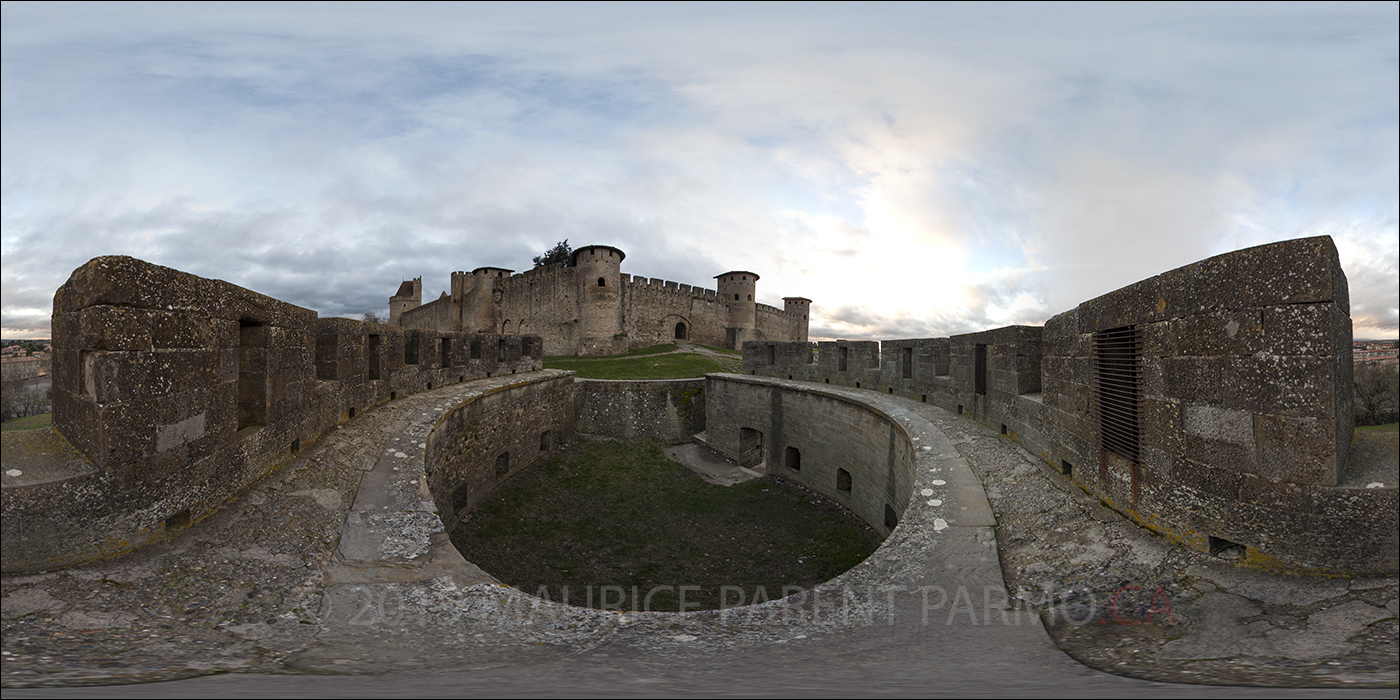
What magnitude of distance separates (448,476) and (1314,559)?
9.60 metres

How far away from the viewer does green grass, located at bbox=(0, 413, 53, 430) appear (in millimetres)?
3613

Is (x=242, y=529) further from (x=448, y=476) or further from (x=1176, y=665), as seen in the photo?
(x=1176, y=665)

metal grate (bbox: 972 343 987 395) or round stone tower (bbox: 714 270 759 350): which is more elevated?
round stone tower (bbox: 714 270 759 350)

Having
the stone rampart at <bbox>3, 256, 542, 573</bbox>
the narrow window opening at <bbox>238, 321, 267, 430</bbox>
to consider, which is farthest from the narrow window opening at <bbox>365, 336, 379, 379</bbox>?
the narrow window opening at <bbox>238, 321, 267, 430</bbox>

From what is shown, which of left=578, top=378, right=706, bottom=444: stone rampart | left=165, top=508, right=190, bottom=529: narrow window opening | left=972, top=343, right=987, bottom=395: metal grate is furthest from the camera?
left=578, top=378, right=706, bottom=444: stone rampart

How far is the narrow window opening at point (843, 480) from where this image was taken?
11672 mm

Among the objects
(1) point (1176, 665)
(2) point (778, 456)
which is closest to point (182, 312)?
(1) point (1176, 665)

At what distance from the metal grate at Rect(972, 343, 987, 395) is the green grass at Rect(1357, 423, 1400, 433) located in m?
5.53

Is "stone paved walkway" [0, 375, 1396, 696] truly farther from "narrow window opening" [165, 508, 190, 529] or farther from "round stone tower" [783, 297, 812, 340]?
"round stone tower" [783, 297, 812, 340]

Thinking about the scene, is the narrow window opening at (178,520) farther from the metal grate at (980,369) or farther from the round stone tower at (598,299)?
the round stone tower at (598,299)

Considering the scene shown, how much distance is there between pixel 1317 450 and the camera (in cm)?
311

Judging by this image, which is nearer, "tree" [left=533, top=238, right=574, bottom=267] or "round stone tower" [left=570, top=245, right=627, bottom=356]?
"round stone tower" [left=570, top=245, right=627, bottom=356]

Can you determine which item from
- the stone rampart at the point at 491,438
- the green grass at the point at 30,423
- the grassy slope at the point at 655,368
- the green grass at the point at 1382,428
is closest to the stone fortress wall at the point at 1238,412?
the green grass at the point at 1382,428

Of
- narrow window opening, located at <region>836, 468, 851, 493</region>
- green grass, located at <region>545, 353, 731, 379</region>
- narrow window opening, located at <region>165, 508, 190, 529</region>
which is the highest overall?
green grass, located at <region>545, 353, 731, 379</region>
